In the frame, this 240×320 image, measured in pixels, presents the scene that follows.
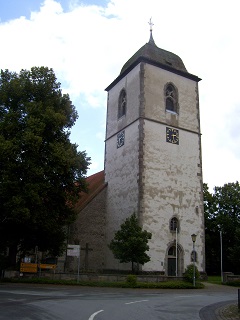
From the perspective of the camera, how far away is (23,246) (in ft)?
78.9

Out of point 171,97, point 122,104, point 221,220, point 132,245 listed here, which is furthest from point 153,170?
point 221,220

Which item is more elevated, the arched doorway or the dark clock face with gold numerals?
the dark clock face with gold numerals

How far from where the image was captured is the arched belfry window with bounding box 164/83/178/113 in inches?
1329

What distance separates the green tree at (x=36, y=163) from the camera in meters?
21.5

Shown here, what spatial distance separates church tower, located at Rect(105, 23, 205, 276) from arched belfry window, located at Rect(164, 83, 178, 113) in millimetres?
27

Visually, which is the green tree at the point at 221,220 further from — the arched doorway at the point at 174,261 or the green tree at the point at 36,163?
the green tree at the point at 36,163

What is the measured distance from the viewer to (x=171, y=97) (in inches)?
1342

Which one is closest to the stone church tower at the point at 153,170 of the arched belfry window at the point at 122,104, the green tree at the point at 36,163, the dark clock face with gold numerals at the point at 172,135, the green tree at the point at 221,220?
the arched belfry window at the point at 122,104

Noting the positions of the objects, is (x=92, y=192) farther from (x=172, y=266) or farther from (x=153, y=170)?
(x=172, y=266)

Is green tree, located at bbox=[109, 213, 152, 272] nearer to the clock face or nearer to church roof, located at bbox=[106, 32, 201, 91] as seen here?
the clock face

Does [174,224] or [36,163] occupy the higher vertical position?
[36,163]

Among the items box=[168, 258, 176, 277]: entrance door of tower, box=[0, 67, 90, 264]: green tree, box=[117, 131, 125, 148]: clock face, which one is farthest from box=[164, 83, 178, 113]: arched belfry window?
box=[168, 258, 176, 277]: entrance door of tower

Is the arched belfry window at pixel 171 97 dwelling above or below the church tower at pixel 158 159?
above

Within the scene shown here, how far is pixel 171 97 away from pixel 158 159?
6.69m
